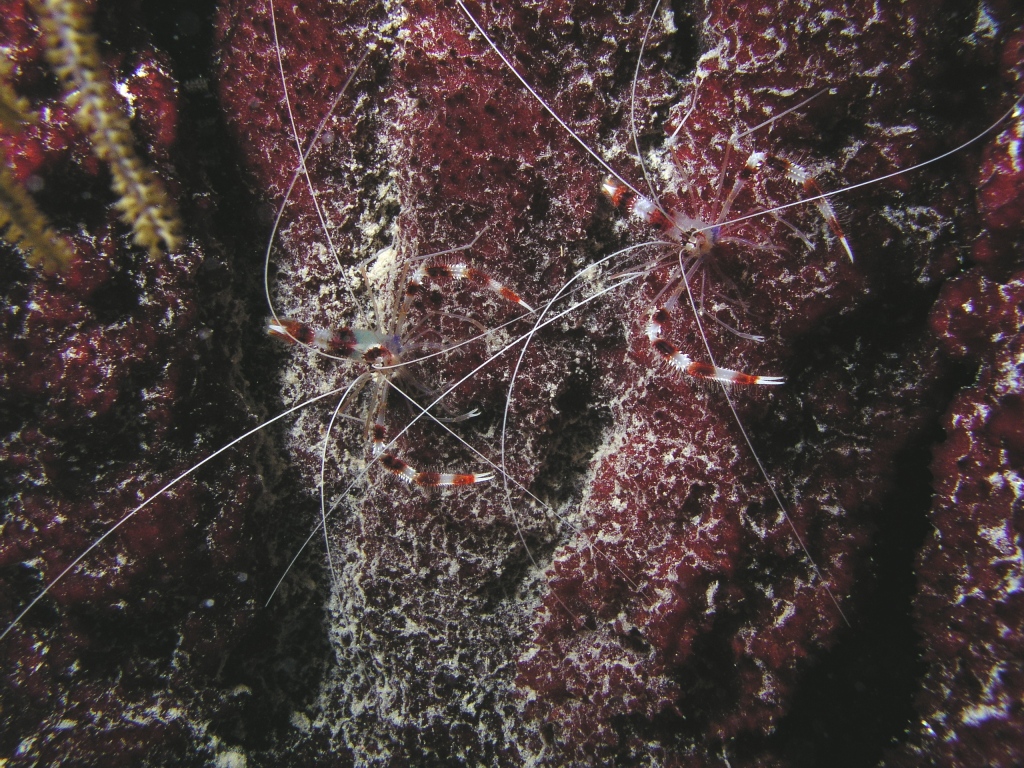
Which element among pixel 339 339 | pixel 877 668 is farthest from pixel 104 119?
pixel 877 668

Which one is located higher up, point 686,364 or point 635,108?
point 635,108

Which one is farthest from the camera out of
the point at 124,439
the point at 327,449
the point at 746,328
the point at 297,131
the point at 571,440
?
the point at 327,449

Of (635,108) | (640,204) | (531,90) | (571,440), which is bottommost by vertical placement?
(571,440)

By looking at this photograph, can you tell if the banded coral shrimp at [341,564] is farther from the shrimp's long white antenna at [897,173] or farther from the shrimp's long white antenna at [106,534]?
the shrimp's long white antenna at [897,173]

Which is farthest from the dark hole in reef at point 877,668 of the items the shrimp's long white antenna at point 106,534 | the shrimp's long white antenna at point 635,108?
the shrimp's long white antenna at point 106,534

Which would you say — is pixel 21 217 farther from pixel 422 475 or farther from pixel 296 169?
pixel 422 475

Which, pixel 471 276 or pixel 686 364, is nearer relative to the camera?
pixel 686 364

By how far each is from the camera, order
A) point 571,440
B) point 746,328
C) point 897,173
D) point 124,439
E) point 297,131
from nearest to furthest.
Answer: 1. point 897,173
2. point 746,328
3. point 124,439
4. point 297,131
5. point 571,440
